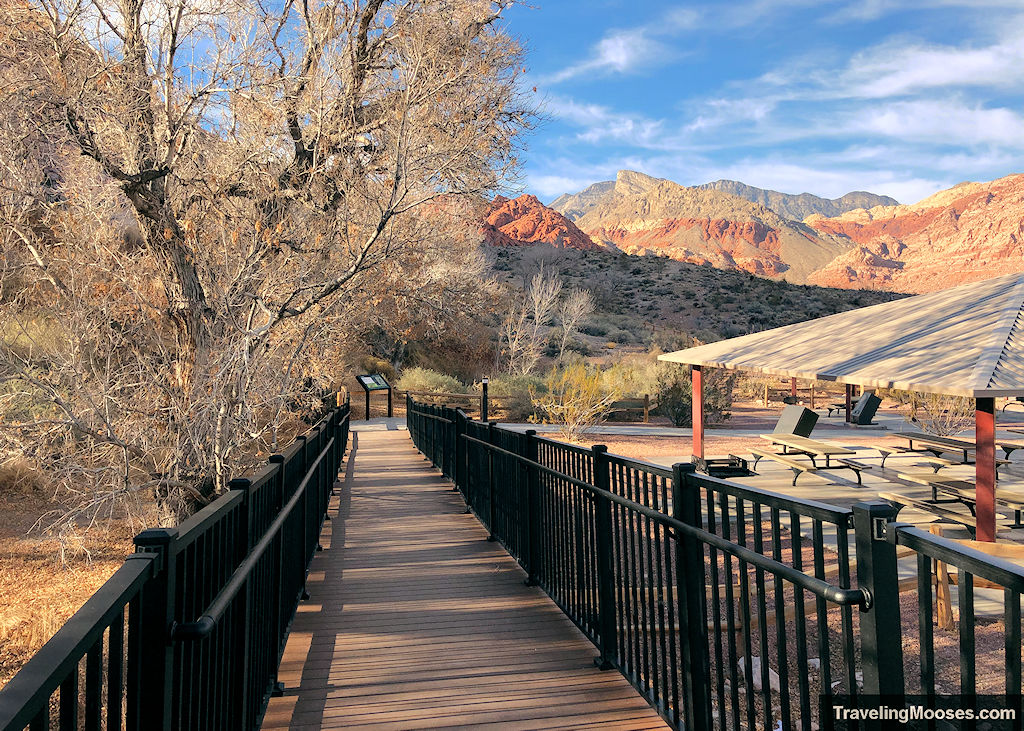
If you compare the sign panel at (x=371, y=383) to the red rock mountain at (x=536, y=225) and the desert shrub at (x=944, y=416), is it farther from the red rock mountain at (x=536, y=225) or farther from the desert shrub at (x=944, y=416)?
the red rock mountain at (x=536, y=225)

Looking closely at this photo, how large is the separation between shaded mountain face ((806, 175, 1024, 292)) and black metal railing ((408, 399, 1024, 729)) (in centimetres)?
14457

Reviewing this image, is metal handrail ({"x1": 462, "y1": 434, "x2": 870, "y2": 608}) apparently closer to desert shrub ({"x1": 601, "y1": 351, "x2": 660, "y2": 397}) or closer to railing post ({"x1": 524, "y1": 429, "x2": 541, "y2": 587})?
railing post ({"x1": 524, "y1": 429, "x2": 541, "y2": 587})

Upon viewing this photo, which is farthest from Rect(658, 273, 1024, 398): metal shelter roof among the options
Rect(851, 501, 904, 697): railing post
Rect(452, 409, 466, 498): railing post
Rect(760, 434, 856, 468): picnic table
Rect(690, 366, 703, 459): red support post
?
Rect(851, 501, 904, 697): railing post

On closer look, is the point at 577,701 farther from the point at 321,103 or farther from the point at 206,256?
the point at 321,103

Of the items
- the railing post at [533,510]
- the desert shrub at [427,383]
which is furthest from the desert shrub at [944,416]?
the railing post at [533,510]

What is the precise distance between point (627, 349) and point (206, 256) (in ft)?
134

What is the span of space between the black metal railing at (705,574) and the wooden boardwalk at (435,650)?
21 centimetres

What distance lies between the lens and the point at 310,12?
1084 centimetres

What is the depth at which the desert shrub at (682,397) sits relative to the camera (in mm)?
25938

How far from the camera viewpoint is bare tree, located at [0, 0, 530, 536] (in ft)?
25.7

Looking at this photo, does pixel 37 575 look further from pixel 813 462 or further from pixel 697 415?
pixel 813 462

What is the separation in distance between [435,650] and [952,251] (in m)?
183

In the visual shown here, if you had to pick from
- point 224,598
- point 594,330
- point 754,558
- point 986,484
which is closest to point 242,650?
point 224,598

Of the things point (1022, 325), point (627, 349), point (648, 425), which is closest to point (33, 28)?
point (1022, 325)
